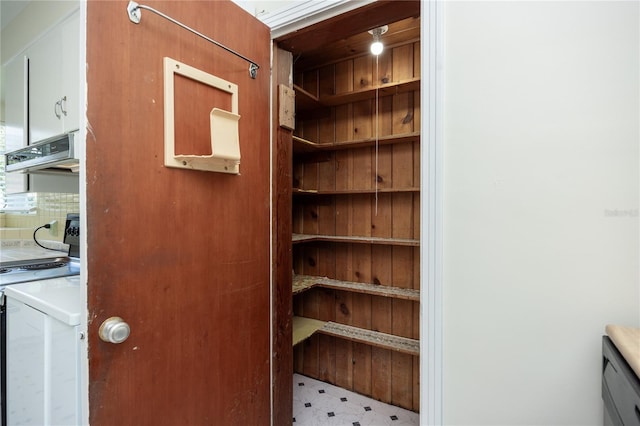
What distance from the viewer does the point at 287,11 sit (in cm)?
130

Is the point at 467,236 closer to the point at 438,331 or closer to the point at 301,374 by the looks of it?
the point at 438,331

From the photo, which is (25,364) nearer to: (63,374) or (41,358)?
(41,358)

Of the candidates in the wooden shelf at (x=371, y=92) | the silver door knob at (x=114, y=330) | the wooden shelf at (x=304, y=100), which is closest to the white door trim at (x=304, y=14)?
the wooden shelf at (x=304, y=100)

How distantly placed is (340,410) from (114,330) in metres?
1.75

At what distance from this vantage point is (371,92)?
208cm

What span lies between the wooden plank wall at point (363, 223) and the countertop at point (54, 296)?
1542mm

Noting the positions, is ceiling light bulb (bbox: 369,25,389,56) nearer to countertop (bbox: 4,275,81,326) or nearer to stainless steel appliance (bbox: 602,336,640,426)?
stainless steel appliance (bbox: 602,336,640,426)

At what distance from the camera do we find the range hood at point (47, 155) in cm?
125

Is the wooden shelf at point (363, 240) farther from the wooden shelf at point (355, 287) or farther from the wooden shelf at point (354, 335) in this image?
the wooden shelf at point (354, 335)

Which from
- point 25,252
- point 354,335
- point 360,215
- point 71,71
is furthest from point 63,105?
point 354,335

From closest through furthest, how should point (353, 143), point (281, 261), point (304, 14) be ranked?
point (304, 14) < point (281, 261) < point (353, 143)

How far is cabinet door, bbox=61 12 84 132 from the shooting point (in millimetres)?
1344

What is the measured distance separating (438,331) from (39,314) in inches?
56.0

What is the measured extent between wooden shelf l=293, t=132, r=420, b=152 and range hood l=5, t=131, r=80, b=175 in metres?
1.14
